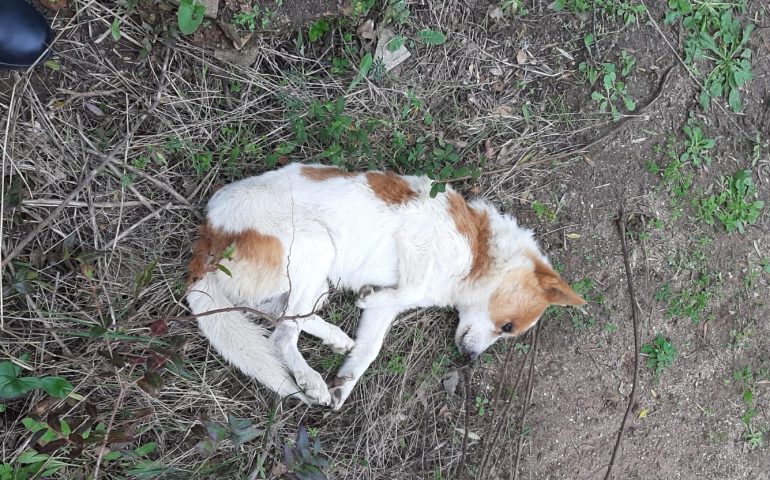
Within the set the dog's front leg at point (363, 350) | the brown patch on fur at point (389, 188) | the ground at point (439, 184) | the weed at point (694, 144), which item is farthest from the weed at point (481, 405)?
the weed at point (694, 144)

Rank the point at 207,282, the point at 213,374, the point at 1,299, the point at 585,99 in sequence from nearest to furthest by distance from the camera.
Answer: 1. the point at 1,299
2. the point at 207,282
3. the point at 213,374
4. the point at 585,99

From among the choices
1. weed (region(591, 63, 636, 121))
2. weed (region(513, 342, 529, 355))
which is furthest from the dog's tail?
weed (region(591, 63, 636, 121))

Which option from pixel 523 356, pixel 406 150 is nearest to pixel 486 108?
pixel 406 150

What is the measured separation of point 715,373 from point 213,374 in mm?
3517

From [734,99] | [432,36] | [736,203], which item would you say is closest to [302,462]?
[432,36]

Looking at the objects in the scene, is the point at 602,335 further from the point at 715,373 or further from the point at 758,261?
the point at 758,261

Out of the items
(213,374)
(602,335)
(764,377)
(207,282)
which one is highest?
(207,282)

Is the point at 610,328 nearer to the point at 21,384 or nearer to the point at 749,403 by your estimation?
the point at 749,403

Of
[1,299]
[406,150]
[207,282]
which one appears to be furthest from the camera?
[406,150]

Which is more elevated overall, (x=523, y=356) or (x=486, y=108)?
(x=486, y=108)

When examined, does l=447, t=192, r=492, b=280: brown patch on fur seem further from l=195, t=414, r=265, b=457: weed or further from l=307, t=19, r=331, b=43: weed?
l=195, t=414, r=265, b=457: weed

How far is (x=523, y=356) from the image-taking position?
389cm

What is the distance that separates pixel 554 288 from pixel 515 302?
25cm

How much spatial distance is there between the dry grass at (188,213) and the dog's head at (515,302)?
33cm
